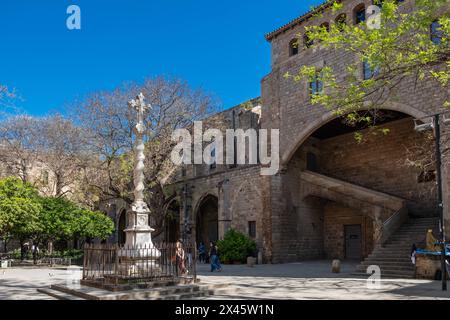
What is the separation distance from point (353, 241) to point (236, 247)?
6705 mm

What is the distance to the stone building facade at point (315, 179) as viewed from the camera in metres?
21.1

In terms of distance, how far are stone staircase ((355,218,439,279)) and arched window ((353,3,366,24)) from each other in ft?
31.7

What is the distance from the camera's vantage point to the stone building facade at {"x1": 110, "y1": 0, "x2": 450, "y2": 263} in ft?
69.3

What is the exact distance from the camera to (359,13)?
20.9 meters

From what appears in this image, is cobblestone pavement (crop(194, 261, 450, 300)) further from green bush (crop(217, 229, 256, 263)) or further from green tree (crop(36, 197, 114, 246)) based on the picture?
green tree (crop(36, 197, 114, 246))

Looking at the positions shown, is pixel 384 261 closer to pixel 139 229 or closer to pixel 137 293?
pixel 139 229

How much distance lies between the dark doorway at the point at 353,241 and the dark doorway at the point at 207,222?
9.88 meters

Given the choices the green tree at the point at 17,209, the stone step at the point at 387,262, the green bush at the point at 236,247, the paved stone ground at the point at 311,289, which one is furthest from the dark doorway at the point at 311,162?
the green tree at the point at 17,209

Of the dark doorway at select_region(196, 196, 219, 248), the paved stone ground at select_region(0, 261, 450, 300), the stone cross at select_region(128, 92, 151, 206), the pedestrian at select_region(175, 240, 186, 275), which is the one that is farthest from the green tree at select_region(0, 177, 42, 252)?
the stone cross at select_region(128, 92, 151, 206)

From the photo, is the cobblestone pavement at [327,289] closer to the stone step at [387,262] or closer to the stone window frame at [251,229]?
the stone step at [387,262]

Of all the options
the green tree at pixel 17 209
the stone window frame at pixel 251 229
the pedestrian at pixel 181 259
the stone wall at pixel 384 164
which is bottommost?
the pedestrian at pixel 181 259

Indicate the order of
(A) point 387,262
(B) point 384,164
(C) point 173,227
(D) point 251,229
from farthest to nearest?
(C) point 173,227, (D) point 251,229, (B) point 384,164, (A) point 387,262

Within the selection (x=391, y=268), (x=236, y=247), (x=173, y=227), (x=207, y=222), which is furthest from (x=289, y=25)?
(x=173, y=227)
